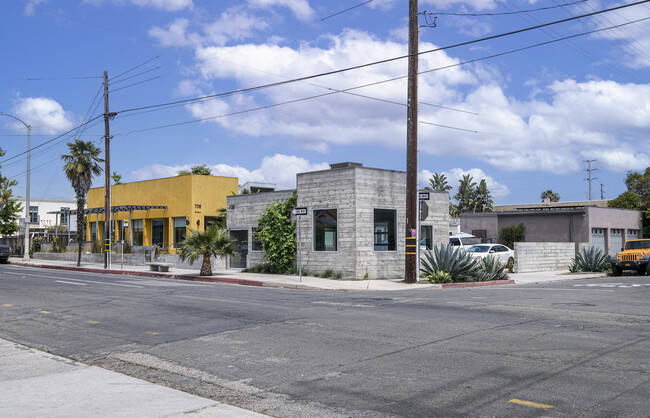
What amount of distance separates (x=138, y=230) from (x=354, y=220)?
23908 millimetres

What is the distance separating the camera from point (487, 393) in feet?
20.9

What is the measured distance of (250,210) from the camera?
29297mm

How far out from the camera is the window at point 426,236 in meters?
27.3

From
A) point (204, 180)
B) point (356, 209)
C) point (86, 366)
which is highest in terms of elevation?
point (204, 180)

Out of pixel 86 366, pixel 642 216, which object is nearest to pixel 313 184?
pixel 86 366

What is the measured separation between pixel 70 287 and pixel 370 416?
54.2 feet

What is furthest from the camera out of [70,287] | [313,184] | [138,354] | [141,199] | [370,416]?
[141,199]

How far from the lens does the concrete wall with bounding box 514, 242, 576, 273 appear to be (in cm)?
3023

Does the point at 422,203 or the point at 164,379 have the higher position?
the point at 422,203

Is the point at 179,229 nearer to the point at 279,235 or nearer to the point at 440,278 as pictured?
the point at 279,235

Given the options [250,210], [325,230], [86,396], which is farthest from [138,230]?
[86,396]

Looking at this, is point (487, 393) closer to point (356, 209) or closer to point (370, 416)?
point (370, 416)

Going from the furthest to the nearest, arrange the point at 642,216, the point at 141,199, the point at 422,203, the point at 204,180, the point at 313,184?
1. the point at 642,216
2. the point at 141,199
3. the point at 204,180
4. the point at 313,184
5. the point at 422,203

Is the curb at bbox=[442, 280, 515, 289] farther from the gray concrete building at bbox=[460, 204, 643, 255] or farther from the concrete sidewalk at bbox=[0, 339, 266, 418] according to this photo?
the gray concrete building at bbox=[460, 204, 643, 255]
